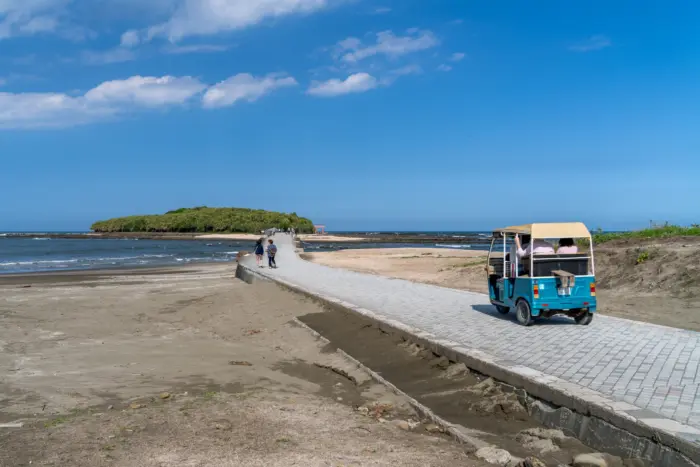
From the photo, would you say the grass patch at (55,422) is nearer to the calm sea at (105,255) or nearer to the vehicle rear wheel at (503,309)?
the vehicle rear wheel at (503,309)

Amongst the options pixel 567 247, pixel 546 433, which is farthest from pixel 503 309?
pixel 546 433

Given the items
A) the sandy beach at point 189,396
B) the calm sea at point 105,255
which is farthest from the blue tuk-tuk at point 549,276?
the calm sea at point 105,255

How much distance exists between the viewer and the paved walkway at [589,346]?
19.4ft

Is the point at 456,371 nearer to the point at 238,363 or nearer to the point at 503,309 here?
the point at 238,363

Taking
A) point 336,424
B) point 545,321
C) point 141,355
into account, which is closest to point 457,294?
point 545,321

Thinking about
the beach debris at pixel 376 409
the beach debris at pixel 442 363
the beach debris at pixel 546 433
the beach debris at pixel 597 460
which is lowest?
the beach debris at pixel 376 409

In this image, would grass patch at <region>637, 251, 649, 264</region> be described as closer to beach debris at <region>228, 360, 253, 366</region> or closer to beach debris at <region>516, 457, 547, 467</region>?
beach debris at <region>228, 360, 253, 366</region>

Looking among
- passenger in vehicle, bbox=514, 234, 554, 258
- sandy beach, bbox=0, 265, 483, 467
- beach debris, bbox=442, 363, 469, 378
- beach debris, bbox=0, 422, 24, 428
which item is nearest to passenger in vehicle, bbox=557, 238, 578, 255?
passenger in vehicle, bbox=514, 234, 554, 258

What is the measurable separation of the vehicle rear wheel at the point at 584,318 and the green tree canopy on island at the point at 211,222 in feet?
364

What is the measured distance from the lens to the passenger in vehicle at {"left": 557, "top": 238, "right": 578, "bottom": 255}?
10352mm

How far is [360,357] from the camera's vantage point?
9430mm

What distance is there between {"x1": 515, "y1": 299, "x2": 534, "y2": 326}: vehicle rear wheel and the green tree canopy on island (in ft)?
363

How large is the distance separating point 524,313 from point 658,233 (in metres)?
12.2

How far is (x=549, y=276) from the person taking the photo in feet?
33.2
